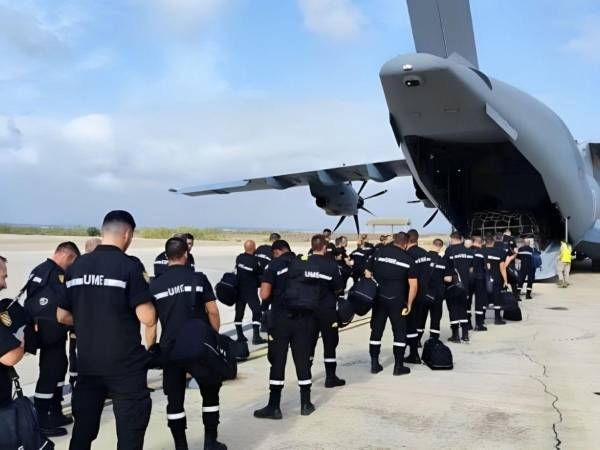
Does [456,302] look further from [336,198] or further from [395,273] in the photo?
[336,198]

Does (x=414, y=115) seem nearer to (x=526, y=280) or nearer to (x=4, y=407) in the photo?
(x=526, y=280)

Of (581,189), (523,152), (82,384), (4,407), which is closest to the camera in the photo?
(4,407)

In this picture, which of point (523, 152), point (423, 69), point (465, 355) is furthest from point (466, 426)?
point (523, 152)

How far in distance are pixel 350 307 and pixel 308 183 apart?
1307 centimetres

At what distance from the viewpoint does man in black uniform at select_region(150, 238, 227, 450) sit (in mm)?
3980

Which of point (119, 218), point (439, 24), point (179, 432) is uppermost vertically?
point (439, 24)

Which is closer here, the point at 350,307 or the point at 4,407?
the point at 4,407

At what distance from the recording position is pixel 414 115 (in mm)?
12922

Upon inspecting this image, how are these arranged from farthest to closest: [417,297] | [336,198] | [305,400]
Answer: [336,198] < [417,297] < [305,400]

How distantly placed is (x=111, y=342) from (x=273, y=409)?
2.11 metres

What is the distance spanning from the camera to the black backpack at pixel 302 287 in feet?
16.4

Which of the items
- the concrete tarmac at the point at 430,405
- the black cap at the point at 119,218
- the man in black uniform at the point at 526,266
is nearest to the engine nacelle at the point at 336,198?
the man in black uniform at the point at 526,266

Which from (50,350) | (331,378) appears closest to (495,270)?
(331,378)

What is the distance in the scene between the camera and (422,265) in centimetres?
702
